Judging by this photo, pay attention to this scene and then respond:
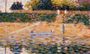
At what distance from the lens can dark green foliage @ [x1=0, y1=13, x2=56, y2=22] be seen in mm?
15651

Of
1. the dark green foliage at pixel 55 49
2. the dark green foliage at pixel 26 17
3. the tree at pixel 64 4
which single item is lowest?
the dark green foliage at pixel 26 17

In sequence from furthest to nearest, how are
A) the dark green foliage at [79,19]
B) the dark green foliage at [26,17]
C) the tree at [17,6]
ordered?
1. the tree at [17,6]
2. the dark green foliage at [26,17]
3. the dark green foliage at [79,19]

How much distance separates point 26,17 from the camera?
52.2 feet

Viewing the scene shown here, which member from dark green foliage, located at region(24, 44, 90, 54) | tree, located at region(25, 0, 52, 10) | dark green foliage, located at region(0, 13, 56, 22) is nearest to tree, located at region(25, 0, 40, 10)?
tree, located at region(25, 0, 52, 10)

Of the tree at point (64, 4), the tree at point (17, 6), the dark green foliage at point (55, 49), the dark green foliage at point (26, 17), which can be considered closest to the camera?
the dark green foliage at point (55, 49)

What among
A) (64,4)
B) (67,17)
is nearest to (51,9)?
(64,4)

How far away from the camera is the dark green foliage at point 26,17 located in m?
15.7

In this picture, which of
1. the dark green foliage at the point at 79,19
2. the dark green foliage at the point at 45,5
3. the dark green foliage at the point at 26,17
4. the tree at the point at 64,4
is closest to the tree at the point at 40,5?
the dark green foliage at the point at 45,5

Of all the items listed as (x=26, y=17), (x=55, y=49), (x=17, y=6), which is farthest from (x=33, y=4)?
(x=55, y=49)

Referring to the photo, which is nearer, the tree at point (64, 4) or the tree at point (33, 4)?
the tree at point (64, 4)

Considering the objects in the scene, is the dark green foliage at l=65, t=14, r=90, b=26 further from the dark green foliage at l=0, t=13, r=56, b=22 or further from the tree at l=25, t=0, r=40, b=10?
the tree at l=25, t=0, r=40, b=10

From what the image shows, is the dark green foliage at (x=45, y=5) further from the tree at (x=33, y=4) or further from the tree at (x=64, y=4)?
the tree at (x=64, y=4)

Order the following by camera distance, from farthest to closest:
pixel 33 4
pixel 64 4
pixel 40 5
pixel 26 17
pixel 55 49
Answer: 1. pixel 33 4
2. pixel 40 5
3. pixel 64 4
4. pixel 26 17
5. pixel 55 49

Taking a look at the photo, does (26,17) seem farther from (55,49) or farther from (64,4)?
(55,49)
